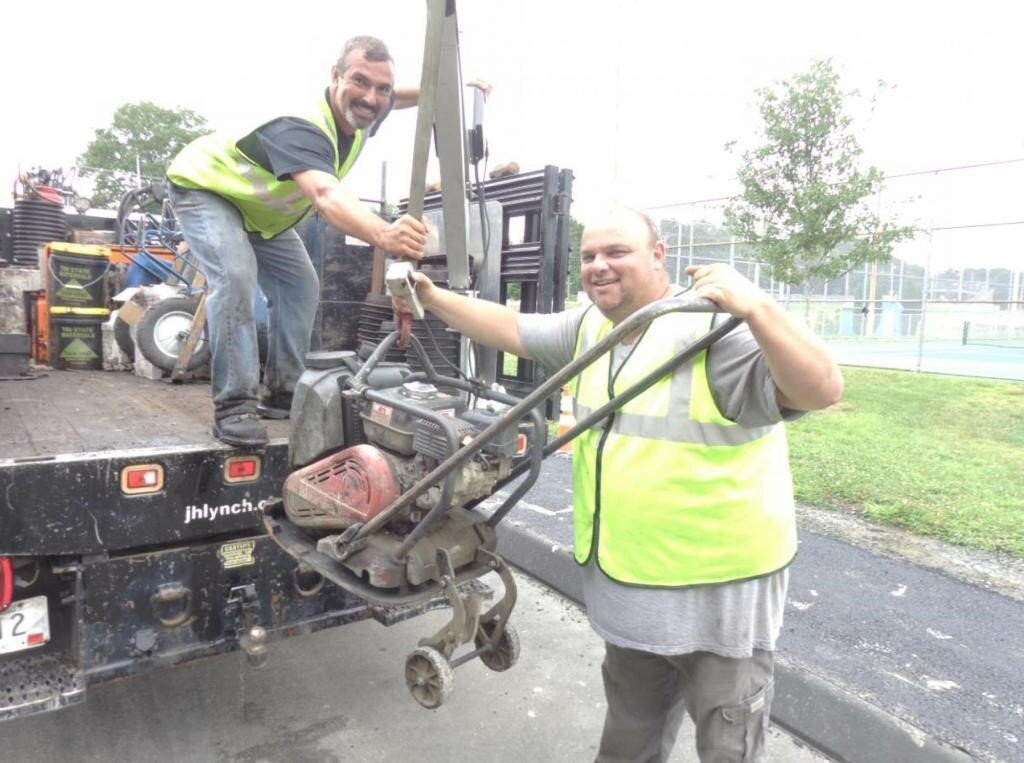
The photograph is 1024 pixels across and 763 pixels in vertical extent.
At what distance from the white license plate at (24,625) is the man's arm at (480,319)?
154cm

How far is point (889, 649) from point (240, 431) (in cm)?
283

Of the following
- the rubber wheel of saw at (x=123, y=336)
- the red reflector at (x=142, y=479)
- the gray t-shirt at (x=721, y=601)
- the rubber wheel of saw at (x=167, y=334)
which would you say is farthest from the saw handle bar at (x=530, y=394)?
the rubber wheel of saw at (x=123, y=336)

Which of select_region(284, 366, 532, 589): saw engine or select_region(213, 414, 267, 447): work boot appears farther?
select_region(213, 414, 267, 447): work boot

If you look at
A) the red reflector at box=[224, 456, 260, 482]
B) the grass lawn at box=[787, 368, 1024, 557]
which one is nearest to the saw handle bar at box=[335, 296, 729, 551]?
the red reflector at box=[224, 456, 260, 482]

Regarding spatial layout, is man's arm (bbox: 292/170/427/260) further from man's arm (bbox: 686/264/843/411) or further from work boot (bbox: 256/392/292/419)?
work boot (bbox: 256/392/292/419)

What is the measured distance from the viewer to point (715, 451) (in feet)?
6.05

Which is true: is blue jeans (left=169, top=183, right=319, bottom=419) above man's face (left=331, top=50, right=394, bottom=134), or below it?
below

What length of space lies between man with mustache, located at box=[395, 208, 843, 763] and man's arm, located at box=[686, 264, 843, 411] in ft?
0.05

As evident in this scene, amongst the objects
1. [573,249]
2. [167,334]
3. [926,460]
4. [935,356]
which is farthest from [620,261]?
[935,356]

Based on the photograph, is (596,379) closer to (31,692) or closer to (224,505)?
(224,505)

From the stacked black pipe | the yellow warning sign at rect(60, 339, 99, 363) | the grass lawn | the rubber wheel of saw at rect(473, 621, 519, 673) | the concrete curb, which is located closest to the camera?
the rubber wheel of saw at rect(473, 621, 519, 673)

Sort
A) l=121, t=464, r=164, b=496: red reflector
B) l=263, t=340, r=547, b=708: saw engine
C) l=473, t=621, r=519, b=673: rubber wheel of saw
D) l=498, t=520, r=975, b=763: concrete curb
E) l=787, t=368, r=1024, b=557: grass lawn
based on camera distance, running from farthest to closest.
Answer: l=787, t=368, r=1024, b=557: grass lawn
l=498, t=520, r=975, b=763: concrete curb
l=121, t=464, r=164, b=496: red reflector
l=473, t=621, r=519, b=673: rubber wheel of saw
l=263, t=340, r=547, b=708: saw engine

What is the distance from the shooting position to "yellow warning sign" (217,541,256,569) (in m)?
2.64

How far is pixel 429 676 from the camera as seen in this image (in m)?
1.98
